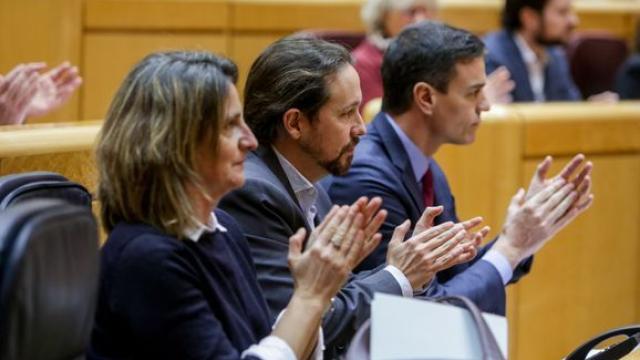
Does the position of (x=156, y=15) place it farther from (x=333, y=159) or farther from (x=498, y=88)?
(x=333, y=159)

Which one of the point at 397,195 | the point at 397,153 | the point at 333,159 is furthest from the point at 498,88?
the point at 333,159

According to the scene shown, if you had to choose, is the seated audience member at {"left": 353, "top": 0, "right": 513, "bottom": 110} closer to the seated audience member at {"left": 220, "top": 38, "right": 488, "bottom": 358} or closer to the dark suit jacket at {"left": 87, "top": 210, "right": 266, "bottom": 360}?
the seated audience member at {"left": 220, "top": 38, "right": 488, "bottom": 358}

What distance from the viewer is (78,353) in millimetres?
1576

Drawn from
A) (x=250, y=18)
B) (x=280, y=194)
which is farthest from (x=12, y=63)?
(x=280, y=194)

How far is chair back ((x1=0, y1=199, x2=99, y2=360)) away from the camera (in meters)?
1.45

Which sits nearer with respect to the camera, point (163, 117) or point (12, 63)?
point (163, 117)

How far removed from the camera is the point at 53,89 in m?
2.98

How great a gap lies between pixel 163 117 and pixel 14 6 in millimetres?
2033

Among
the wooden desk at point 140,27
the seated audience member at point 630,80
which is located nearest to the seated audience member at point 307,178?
the wooden desk at point 140,27

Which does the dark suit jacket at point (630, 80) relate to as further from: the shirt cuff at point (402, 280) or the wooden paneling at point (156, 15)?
the shirt cuff at point (402, 280)

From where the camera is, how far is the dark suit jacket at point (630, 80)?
4.94 meters

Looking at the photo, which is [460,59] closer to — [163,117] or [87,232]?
[163,117]

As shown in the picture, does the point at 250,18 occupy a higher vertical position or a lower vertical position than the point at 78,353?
lower

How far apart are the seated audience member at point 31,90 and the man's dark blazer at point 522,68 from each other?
1.83 meters
